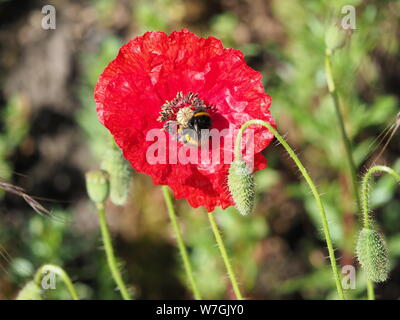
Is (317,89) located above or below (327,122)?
above

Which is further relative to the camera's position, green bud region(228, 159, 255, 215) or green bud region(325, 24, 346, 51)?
green bud region(325, 24, 346, 51)

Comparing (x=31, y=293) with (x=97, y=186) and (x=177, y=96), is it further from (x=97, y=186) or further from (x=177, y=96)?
(x=177, y=96)

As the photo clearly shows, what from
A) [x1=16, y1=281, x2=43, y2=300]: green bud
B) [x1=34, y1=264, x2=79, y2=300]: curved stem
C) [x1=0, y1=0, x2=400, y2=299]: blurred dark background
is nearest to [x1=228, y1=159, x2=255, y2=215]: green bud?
[x1=34, y1=264, x2=79, y2=300]: curved stem

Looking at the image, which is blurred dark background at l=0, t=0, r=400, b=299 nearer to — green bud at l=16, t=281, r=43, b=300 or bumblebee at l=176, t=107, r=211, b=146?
green bud at l=16, t=281, r=43, b=300

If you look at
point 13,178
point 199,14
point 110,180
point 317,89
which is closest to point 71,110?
point 13,178

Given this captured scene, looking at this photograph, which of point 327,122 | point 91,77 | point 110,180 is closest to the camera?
point 110,180
